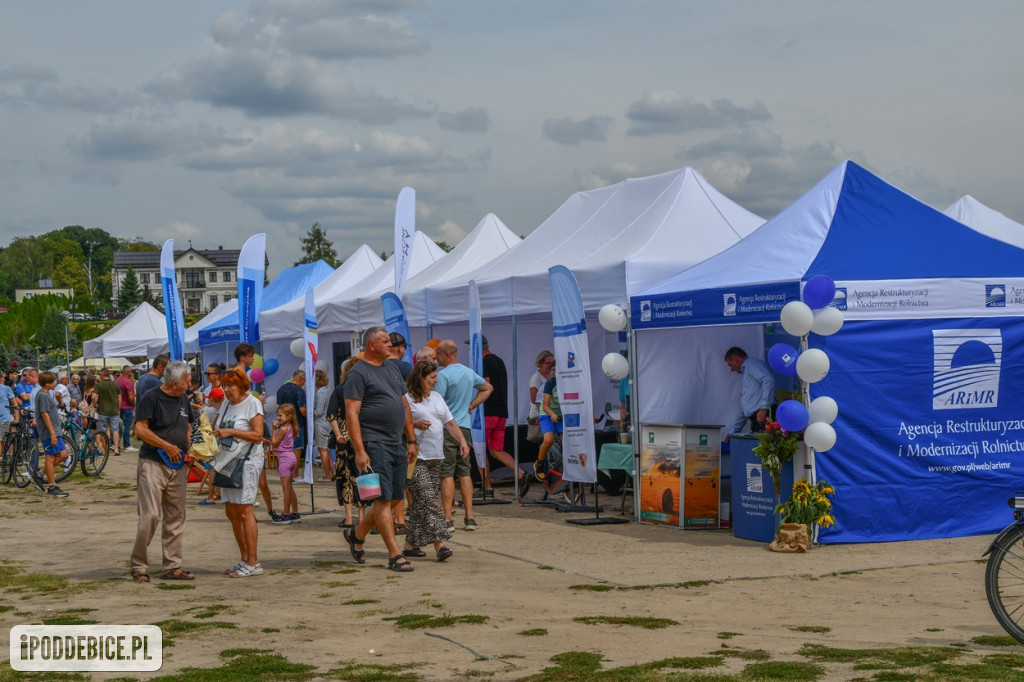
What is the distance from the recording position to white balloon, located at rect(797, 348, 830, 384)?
959cm

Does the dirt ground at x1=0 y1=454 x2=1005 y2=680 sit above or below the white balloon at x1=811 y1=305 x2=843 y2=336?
below

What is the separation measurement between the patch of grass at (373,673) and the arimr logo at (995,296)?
6.93m

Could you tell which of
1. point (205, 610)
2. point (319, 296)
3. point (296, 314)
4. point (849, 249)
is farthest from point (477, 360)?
point (319, 296)

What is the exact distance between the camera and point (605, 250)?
43.4ft

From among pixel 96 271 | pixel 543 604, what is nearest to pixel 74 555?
pixel 543 604

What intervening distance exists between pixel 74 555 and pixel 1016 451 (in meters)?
8.54

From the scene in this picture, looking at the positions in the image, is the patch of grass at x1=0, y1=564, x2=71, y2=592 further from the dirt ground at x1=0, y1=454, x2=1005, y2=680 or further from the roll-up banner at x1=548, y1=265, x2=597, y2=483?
the roll-up banner at x1=548, y1=265, x2=597, y2=483

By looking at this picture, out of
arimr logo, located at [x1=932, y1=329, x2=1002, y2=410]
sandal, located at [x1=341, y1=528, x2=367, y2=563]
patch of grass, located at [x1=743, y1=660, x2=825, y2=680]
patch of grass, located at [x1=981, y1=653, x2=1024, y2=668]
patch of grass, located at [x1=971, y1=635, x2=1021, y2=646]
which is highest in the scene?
arimr logo, located at [x1=932, y1=329, x2=1002, y2=410]

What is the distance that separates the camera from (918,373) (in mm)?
10312

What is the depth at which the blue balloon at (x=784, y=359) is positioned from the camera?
9.92 metres

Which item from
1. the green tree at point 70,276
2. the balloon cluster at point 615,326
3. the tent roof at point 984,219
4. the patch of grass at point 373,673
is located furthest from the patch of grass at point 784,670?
the green tree at point 70,276

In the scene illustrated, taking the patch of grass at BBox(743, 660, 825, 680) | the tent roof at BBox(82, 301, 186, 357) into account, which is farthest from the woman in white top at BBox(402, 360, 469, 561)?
the tent roof at BBox(82, 301, 186, 357)

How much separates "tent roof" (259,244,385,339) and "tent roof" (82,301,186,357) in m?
11.5

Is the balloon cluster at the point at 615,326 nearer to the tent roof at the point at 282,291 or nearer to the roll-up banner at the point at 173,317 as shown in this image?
the roll-up banner at the point at 173,317
